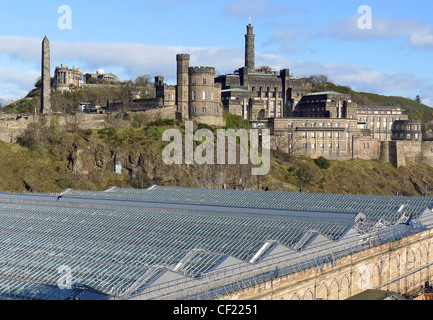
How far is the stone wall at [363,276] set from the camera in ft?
89.0

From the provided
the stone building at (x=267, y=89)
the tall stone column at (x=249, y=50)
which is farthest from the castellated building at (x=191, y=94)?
the tall stone column at (x=249, y=50)

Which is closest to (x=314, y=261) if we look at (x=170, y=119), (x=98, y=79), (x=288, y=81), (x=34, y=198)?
(x=34, y=198)

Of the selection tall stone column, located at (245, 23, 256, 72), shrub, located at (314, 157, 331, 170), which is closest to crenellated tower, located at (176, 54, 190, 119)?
shrub, located at (314, 157, 331, 170)

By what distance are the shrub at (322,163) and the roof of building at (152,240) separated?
4665 cm

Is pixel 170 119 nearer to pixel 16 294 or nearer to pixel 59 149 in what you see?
pixel 59 149

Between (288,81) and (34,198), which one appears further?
(288,81)

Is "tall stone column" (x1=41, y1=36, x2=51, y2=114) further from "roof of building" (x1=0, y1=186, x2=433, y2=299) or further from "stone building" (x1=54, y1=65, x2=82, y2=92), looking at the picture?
"roof of building" (x1=0, y1=186, x2=433, y2=299)

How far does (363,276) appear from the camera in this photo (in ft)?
114

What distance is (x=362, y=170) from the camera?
10006cm

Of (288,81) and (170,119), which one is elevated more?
Result: (288,81)

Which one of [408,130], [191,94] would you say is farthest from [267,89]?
[408,130]

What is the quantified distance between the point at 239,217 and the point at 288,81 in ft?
258

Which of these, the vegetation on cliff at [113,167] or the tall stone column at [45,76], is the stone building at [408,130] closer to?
the vegetation on cliff at [113,167]

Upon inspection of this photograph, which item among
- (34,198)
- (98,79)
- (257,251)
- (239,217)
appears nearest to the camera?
(257,251)
